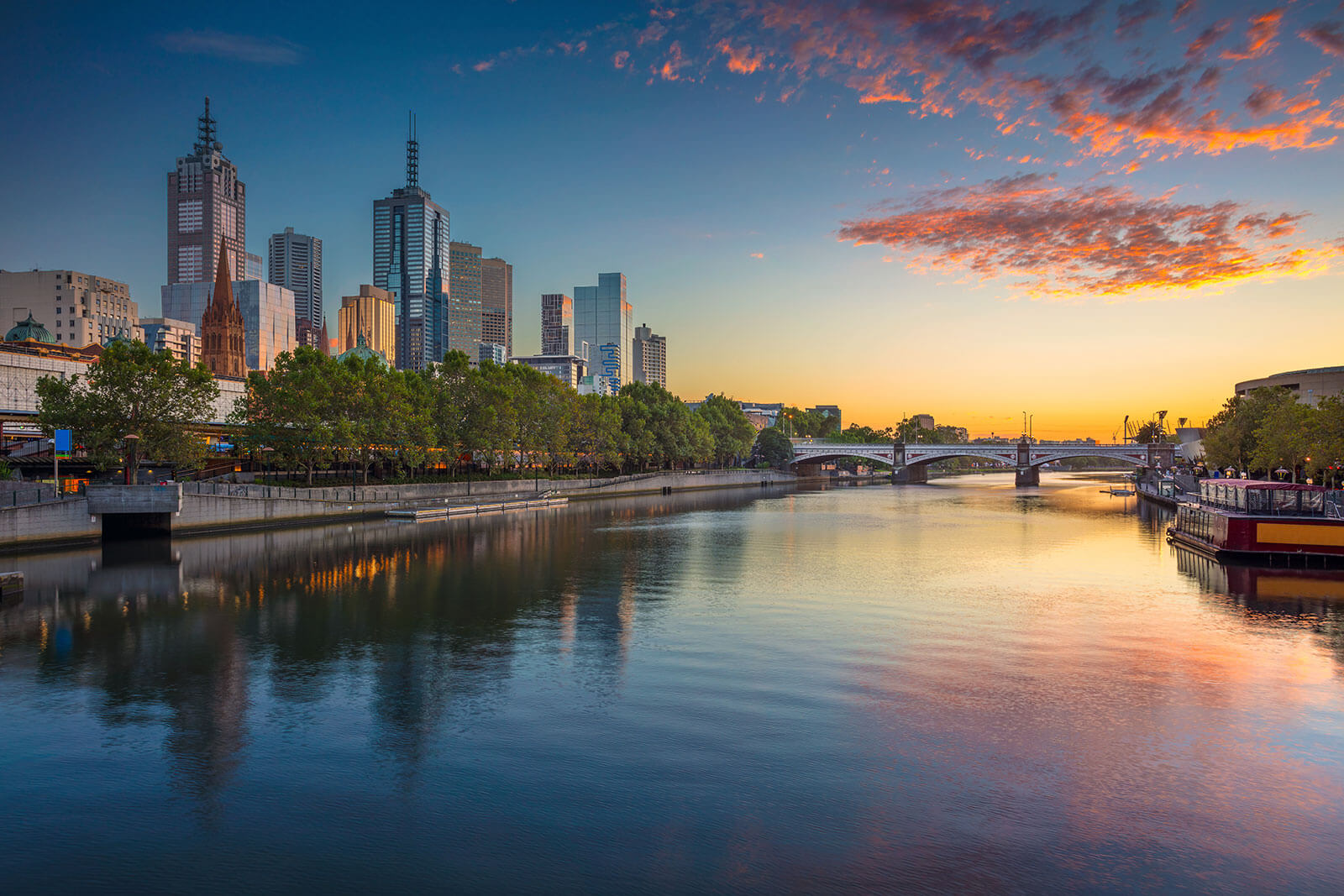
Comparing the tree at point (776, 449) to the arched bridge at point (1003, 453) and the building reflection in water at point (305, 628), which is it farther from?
the building reflection in water at point (305, 628)

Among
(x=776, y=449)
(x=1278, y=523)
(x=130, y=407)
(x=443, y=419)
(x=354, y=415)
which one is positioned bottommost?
(x=1278, y=523)

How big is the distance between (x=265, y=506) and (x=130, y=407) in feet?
35.0

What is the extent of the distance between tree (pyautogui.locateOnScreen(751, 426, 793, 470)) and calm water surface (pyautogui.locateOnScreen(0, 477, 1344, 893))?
486 feet

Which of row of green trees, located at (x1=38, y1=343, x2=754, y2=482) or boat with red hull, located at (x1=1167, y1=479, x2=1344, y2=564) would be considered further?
row of green trees, located at (x1=38, y1=343, x2=754, y2=482)

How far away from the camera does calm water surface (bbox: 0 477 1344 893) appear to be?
11633 millimetres

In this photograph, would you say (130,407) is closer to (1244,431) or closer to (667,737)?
(667,737)

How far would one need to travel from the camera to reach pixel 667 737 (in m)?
16.2

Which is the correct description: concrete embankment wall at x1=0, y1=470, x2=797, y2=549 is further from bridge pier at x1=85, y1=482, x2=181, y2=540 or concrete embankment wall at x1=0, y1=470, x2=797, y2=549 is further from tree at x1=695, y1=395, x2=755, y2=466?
tree at x1=695, y1=395, x2=755, y2=466

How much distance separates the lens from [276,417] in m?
69.8

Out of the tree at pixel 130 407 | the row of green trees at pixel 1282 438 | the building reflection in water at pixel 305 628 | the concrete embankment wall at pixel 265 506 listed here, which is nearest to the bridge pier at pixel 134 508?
the concrete embankment wall at pixel 265 506

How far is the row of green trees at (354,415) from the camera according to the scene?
54.9 m

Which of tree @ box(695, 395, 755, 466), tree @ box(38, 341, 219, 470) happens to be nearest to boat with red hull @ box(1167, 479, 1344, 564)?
tree @ box(38, 341, 219, 470)

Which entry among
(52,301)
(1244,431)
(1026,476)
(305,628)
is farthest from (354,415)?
(52,301)

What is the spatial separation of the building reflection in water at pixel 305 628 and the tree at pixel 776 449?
136402mm
